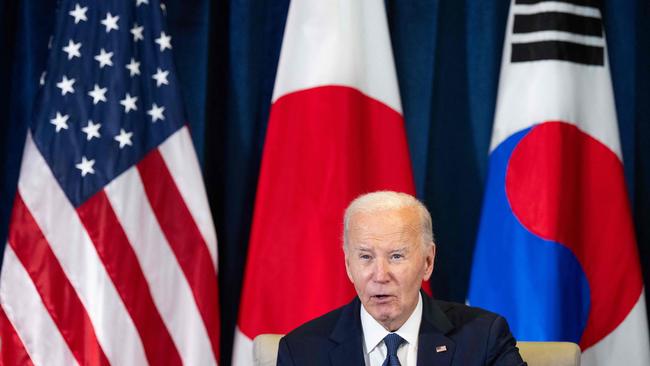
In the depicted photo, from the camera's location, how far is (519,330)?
3.77 meters

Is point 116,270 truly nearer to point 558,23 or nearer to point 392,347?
point 392,347

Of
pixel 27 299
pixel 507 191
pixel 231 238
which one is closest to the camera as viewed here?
pixel 27 299

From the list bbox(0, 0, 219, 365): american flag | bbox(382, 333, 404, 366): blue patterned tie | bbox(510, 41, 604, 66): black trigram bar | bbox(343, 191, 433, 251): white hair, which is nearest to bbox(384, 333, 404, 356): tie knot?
bbox(382, 333, 404, 366): blue patterned tie

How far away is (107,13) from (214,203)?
0.99 metres

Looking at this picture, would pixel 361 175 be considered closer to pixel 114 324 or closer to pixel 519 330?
pixel 519 330

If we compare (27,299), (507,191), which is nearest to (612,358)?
(507,191)

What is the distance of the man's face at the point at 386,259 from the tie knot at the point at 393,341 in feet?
0.17

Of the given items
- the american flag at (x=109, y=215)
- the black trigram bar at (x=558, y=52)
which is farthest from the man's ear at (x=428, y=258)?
the black trigram bar at (x=558, y=52)

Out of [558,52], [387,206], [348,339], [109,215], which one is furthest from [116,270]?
[558,52]

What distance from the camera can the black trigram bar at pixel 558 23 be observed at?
3801 millimetres

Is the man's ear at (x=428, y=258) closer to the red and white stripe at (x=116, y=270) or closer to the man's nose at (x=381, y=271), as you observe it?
the man's nose at (x=381, y=271)

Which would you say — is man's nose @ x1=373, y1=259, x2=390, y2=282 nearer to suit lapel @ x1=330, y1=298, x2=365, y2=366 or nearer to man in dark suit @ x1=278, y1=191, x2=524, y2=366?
man in dark suit @ x1=278, y1=191, x2=524, y2=366

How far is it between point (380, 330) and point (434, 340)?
15cm

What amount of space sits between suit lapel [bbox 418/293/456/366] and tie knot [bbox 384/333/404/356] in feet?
0.18
